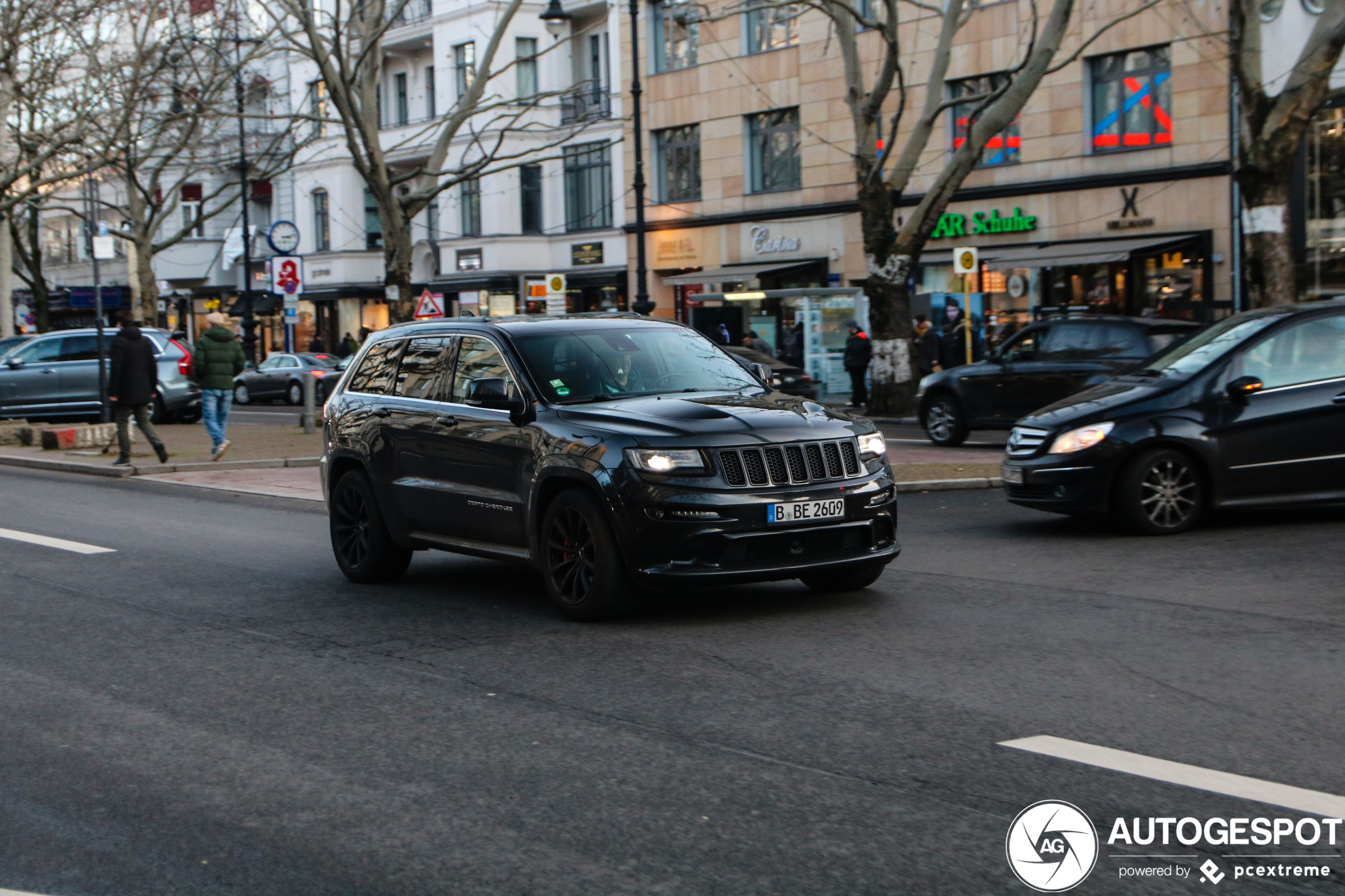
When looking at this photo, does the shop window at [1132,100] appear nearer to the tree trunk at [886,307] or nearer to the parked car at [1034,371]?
the tree trunk at [886,307]

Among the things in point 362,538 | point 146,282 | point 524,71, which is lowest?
point 362,538

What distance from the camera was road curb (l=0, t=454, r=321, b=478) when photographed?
19953mm

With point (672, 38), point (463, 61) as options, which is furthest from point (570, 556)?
point (463, 61)

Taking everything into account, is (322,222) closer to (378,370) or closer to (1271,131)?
(1271,131)

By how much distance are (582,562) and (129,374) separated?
13.1m

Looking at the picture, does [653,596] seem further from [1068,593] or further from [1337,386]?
[1337,386]

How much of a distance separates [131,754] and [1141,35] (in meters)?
30.1

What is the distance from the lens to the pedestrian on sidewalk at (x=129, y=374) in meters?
19.8

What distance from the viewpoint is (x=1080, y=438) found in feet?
38.1

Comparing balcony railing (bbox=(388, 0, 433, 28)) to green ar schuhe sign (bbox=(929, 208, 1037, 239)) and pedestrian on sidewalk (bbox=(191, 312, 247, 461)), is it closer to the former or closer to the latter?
green ar schuhe sign (bbox=(929, 208, 1037, 239))

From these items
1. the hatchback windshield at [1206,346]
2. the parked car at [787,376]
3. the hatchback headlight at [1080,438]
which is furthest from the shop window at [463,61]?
Answer: the hatchback headlight at [1080,438]

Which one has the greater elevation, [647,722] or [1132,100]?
[1132,100]

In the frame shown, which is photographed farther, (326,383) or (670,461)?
(326,383)

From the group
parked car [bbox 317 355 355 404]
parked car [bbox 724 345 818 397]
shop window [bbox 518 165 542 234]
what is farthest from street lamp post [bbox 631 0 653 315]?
shop window [bbox 518 165 542 234]
